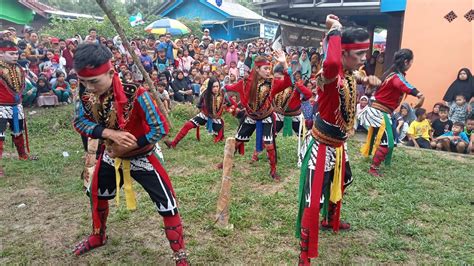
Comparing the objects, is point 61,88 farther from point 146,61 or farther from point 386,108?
point 386,108

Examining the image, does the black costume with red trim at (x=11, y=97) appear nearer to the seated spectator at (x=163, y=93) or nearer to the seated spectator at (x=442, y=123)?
the seated spectator at (x=163, y=93)

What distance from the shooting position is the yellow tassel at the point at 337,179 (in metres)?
3.58

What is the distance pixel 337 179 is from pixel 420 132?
5.83 m

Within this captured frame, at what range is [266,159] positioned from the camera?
7109 millimetres

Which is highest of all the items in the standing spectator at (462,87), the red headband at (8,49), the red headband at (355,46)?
the red headband at (355,46)

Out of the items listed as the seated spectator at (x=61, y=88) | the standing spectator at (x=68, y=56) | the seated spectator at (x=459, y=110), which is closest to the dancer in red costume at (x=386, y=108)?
the seated spectator at (x=459, y=110)

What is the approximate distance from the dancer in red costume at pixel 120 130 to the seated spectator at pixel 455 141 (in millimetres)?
6805

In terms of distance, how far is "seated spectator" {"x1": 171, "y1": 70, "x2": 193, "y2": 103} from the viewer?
11.8 m

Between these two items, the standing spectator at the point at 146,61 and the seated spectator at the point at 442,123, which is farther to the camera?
the standing spectator at the point at 146,61

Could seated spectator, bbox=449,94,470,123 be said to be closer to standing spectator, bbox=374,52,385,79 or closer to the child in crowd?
standing spectator, bbox=374,52,385,79

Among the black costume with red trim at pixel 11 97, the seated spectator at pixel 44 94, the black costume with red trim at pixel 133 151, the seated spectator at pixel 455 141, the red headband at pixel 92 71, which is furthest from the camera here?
the seated spectator at pixel 44 94

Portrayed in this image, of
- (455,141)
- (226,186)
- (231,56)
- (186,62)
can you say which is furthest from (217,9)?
(226,186)

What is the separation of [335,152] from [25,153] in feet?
18.6

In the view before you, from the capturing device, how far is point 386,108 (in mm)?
5980
